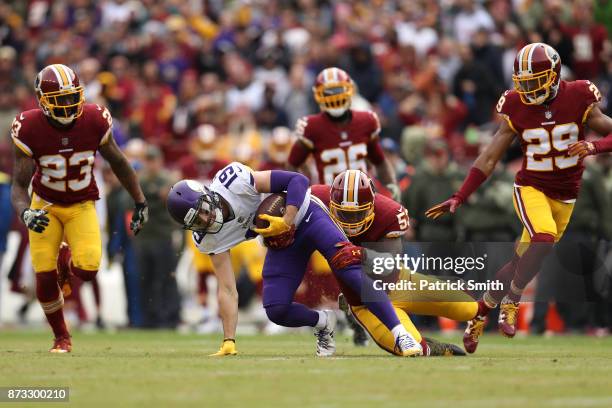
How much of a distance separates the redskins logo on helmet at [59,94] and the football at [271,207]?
1677 mm

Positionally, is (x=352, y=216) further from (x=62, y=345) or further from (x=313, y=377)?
(x=62, y=345)

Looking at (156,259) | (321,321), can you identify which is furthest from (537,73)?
(156,259)

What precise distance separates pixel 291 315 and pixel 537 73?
2630mm

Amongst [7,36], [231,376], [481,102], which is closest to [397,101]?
[481,102]

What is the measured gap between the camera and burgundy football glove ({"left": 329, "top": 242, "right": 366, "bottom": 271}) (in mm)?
8983

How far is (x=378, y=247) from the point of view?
9688mm

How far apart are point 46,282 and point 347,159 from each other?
326cm

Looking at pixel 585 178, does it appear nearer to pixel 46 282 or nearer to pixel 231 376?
pixel 46 282

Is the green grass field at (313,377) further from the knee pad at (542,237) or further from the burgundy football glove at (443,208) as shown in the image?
the burgundy football glove at (443,208)

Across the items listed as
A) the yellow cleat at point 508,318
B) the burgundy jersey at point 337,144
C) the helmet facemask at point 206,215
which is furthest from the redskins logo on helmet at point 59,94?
the yellow cleat at point 508,318

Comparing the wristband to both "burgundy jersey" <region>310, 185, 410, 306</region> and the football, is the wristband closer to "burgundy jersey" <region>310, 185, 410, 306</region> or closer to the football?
"burgundy jersey" <region>310, 185, 410, 306</region>

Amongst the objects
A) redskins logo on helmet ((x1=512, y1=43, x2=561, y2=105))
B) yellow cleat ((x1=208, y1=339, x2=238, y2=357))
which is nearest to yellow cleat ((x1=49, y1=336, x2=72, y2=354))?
yellow cleat ((x1=208, y1=339, x2=238, y2=357))

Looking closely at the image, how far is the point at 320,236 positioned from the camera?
9.24 meters

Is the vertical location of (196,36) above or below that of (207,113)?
above
